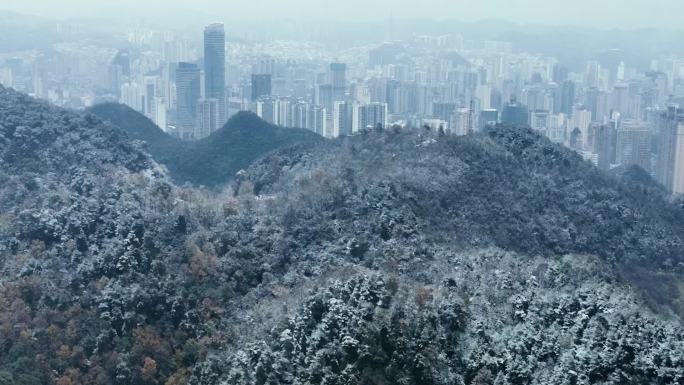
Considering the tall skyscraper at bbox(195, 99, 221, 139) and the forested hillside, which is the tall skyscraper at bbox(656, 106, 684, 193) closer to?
the forested hillside

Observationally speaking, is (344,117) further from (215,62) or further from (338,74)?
(338,74)

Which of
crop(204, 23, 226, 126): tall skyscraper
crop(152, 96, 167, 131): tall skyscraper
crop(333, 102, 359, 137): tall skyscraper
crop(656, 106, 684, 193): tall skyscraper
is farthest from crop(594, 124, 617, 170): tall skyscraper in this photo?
crop(152, 96, 167, 131): tall skyscraper

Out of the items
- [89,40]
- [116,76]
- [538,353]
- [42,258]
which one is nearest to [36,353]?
[42,258]

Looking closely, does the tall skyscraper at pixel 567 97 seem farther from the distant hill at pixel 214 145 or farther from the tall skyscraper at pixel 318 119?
the distant hill at pixel 214 145

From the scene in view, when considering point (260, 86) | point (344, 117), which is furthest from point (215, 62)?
point (344, 117)

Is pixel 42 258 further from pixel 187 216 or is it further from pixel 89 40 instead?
pixel 89 40

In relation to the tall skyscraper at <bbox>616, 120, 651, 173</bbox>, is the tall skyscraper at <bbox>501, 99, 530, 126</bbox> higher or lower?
higher
